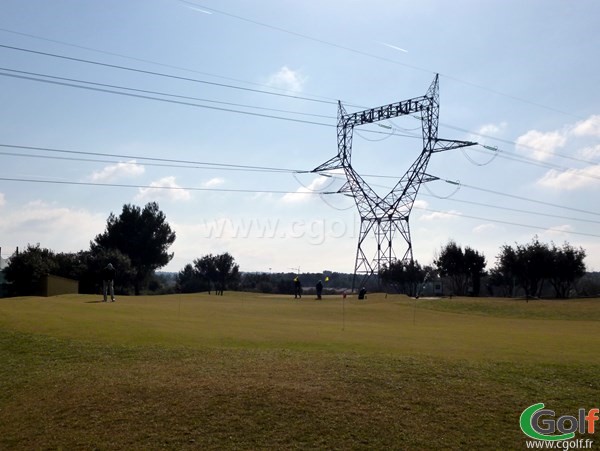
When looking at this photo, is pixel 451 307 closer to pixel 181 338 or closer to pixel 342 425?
pixel 181 338

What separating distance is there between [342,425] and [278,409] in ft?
5.28

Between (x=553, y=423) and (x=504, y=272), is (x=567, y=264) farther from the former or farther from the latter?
(x=553, y=423)

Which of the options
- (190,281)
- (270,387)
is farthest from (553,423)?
(190,281)

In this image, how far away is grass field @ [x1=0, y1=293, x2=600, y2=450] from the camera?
12469 mm

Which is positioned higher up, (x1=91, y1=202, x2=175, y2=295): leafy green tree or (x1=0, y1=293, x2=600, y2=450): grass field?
(x1=91, y1=202, x2=175, y2=295): leafy green tree

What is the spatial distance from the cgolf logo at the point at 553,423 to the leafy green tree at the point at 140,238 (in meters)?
92.1

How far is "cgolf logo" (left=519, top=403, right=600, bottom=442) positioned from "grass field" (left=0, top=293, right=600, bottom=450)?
28 centimetres

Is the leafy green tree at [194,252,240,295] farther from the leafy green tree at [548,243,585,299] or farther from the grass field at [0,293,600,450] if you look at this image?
the grass field at [0,293,600,450]

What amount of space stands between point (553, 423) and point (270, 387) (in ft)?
22.3

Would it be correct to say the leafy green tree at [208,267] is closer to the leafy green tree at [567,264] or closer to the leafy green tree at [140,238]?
the leafy green tree at [140,238]

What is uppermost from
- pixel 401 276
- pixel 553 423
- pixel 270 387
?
pixel 401 276

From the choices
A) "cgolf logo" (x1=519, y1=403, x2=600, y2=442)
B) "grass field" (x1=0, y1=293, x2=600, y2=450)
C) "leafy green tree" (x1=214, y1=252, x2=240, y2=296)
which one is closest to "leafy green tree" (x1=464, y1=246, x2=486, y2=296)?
"leafy green tree" (x1=214, y1=252, x2=240, y2=296)

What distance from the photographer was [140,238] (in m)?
102

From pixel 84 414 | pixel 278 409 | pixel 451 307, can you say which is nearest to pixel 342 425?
pixel 278 409
